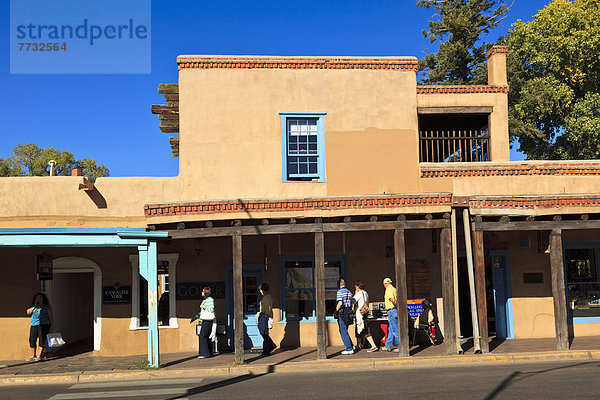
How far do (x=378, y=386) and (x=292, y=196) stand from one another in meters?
6.97

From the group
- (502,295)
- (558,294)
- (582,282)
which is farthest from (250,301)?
(582,282)

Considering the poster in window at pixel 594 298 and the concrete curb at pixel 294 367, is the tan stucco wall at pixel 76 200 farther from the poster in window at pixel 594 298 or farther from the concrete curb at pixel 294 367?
the poster in window at pixel 594 298

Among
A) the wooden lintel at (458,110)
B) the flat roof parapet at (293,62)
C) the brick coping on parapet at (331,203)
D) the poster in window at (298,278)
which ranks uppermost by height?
the flat roof parapet at (293,62)

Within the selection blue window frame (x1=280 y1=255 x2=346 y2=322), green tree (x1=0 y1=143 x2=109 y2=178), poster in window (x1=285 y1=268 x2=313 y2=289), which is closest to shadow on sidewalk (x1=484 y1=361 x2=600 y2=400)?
blue window frame (x1=280 y1=255 x2=346 y2=322)

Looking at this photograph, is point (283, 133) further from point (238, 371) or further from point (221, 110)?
point (238, 371)

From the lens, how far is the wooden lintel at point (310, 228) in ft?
44.4

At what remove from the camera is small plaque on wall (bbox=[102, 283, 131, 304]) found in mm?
15742

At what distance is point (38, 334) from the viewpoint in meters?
14.7

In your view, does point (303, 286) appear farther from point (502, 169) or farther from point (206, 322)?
point (502, 169)

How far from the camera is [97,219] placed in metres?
16.0

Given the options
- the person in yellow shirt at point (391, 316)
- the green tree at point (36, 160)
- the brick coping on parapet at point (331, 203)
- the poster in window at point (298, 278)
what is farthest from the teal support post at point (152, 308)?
the green tree at point (36, 160)

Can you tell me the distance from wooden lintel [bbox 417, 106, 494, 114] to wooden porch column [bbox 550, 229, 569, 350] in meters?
5.07

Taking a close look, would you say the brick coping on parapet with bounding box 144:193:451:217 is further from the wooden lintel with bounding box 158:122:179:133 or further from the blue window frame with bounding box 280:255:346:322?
the wooden lintel with bounding box 158:122:179:133

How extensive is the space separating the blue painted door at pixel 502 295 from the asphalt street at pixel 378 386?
3825 millimetres
